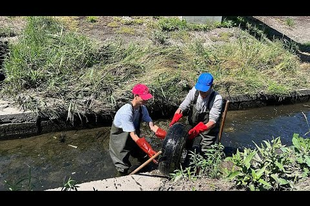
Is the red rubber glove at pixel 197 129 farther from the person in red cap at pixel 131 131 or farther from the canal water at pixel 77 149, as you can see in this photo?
the canal water at pixel 77 149

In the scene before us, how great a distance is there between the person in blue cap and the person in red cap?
1.56ft

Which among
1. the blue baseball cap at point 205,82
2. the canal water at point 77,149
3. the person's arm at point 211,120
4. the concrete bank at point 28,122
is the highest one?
the blue baseball cap at point 205,82

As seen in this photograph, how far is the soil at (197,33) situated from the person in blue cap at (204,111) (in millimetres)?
1036

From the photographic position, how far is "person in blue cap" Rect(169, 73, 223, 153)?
5.15 meters

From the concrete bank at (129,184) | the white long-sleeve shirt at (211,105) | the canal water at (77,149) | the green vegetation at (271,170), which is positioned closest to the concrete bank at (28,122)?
the canal water at (77,149)

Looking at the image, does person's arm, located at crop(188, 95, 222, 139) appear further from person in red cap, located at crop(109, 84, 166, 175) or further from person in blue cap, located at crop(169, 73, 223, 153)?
person in red cap, located at crop(109, 84, 166, 175)

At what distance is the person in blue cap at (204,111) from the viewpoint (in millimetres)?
5148

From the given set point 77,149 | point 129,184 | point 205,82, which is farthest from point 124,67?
point 129,184

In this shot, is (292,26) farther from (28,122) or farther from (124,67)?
(28,122)

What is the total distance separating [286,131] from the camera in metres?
7.61

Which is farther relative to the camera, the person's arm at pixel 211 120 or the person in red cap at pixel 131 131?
the person's arm at pixel 211 120

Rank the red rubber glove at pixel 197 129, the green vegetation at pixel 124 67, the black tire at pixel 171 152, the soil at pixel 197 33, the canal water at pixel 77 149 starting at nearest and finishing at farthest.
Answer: the soil at pixel 197 33 < the black tire at pixel 171 152 < the red rubber glove at pixel 197 129 < the canal water at pixel 77 149 < the green vegetation at pixel 124 67

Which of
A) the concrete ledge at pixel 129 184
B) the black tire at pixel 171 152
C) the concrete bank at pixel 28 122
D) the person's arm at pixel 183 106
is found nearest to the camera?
the concrete ledge at pixel 129 184

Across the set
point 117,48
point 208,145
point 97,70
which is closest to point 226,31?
point 117,48
